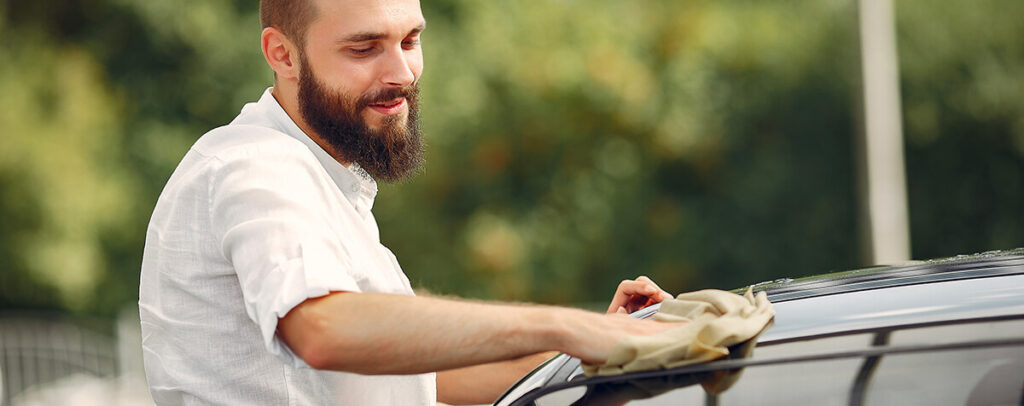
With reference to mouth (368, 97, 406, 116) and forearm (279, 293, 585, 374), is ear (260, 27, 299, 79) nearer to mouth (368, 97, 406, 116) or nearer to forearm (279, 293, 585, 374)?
mouth (368, 97, 406, 116)

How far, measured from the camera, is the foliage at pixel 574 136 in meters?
11.2

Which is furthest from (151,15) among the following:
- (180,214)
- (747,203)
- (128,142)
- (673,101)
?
(180,214)

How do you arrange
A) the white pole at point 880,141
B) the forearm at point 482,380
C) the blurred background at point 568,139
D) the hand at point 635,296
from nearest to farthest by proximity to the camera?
the hand at point 635,296 < the forearm at point 482,380 < the white pole at point 880,141 < the blurred background at point 568,139

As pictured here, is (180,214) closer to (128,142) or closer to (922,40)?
(128,142)

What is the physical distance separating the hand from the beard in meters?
0.52

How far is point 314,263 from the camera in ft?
5.39

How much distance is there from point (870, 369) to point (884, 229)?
707 cm

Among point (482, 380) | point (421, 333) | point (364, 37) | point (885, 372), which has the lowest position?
point (482, 380)

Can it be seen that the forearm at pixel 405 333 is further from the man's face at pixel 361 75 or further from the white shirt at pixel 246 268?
the man's face at pixel 361 75

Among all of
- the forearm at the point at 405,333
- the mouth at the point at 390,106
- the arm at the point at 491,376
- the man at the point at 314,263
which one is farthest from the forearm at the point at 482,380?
the forearm at the point at 405,333

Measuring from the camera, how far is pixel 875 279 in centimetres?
196

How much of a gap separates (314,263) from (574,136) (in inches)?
416

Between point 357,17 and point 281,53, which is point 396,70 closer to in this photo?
point 357,17

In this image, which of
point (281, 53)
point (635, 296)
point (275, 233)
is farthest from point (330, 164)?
point (635, 296)
